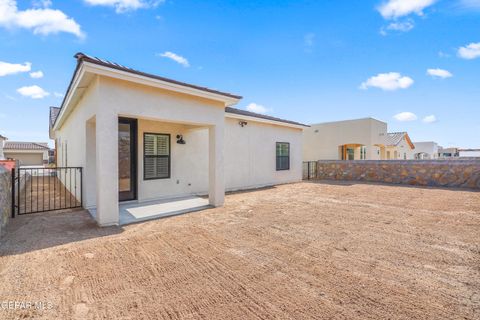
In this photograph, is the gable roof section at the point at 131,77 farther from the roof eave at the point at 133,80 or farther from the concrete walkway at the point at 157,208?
the concrete walkway at the point at 157,208

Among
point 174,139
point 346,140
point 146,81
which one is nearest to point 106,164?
point 146,81

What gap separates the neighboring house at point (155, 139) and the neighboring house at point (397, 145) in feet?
59.6

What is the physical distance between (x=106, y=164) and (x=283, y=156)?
380 inches

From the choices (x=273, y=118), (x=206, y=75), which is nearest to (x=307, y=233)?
(x=273, y=118)

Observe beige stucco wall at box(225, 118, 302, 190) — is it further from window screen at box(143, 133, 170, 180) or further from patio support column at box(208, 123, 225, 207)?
window screen at box(143, 133, 170, 180)

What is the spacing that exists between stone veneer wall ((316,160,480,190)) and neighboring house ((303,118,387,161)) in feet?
14.9

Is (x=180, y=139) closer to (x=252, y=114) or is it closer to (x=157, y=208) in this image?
(x=157, y=208)

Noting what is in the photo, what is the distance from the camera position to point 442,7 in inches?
304

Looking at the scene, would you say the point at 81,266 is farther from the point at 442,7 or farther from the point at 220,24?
the point at 442,7

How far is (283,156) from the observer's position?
13.1 metres

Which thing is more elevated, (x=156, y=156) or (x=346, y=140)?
(x=346, y=140)

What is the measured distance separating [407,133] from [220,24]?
27695mm

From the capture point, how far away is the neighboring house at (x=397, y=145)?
24.2 metres

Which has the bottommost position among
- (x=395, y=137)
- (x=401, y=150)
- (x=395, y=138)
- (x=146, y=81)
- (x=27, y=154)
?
(x=27, y=154)
